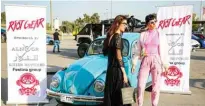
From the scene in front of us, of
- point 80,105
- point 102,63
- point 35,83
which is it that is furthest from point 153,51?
point 35,83

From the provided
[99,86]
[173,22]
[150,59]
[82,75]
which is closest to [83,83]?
[82,75]

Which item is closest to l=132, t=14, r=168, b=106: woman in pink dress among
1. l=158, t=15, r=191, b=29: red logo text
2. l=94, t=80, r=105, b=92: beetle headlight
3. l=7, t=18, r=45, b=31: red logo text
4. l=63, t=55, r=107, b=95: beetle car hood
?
l=94, t=80, r=105, b=92: beetle headlight

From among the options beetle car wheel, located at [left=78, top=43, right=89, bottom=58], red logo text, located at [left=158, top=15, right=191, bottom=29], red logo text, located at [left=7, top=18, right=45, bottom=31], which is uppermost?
red logo text, located at [left=158, top=15, right=191, bottom=29]

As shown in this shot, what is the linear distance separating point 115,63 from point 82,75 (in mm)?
1695

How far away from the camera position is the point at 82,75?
6668 millimetres

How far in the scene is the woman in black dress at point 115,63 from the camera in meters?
5.07

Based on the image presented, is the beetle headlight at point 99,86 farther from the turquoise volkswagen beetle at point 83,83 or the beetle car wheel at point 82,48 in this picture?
the beetle car wheel at point 82,48

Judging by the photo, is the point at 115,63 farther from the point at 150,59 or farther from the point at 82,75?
the point at 82,75

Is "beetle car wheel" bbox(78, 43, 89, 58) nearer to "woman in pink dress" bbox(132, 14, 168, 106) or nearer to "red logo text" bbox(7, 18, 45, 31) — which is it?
"red logo text" bbox(7, 18, 45, 31)

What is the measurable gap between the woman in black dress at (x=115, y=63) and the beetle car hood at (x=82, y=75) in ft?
4.09

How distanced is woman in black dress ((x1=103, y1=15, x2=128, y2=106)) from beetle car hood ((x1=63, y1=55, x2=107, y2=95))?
1.25 metres

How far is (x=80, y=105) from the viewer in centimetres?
675

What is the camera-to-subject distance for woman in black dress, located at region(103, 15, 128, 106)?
5.07 meters

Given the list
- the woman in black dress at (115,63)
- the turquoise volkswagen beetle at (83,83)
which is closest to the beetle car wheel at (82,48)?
the turquoise volkswagen beetle at (83,83)
